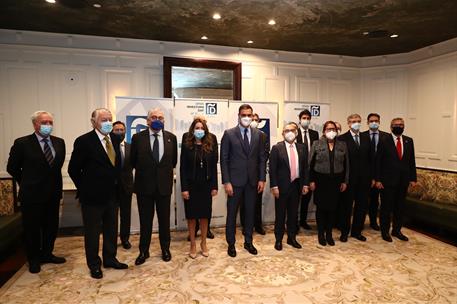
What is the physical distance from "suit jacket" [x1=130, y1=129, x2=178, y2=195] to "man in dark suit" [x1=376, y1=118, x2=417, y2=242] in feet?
9.25

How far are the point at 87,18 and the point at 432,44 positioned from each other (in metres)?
5.82

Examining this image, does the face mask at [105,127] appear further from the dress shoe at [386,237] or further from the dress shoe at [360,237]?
the dress shoe at [386,237]

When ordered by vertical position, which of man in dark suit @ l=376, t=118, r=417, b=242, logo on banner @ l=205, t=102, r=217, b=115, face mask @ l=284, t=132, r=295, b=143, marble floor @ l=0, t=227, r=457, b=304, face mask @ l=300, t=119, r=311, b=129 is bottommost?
marble floor @ l=0, t=227, r=457, b=304

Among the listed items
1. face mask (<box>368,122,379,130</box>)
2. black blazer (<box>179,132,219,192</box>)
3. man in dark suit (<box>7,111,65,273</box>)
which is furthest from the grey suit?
man in dark suit (<box>7,111,65,273</box>)

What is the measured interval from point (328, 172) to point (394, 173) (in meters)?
1.00

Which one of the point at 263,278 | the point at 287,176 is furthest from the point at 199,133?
the point at 263,278

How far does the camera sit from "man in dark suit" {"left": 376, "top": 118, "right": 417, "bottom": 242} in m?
4.05

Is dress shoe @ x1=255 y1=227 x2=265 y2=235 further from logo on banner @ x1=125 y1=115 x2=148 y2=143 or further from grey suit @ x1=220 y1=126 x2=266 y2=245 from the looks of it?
logo on banner @ x1=125 y1=115 x2=148 y2=143

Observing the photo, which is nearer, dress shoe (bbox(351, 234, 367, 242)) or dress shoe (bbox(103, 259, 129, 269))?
dress shoe (bbox(103, 259, 129, 269))

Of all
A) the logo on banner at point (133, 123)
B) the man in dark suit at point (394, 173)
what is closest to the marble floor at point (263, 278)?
the man in dark suit at point (394, 173)

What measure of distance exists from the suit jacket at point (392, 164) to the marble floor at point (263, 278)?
844 millimetres

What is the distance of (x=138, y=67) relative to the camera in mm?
5316

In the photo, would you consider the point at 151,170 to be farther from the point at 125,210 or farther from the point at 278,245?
the point at 278,245

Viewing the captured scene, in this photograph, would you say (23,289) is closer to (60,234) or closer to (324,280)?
(60,234)
